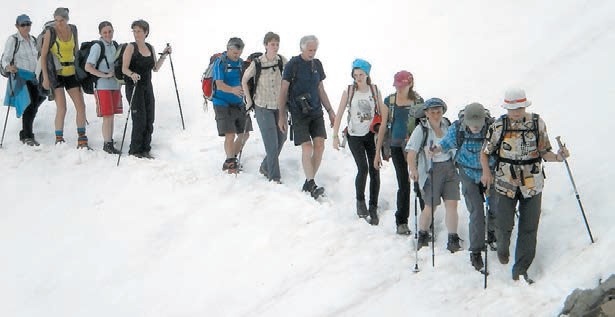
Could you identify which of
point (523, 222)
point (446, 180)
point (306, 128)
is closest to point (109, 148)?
point (306, 128)

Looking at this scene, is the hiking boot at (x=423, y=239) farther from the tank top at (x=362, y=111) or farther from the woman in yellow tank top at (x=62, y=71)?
the woman in yellow tank top at (x=62, y=71)

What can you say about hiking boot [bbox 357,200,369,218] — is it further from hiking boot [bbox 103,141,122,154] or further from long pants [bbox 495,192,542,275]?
hiking boot [bbox 103,141,122,154]

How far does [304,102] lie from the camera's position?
32.5 feet

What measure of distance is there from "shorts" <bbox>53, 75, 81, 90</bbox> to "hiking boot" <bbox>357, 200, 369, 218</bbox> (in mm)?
5720

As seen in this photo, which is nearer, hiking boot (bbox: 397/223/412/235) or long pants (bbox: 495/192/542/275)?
long pants (bbox: 495/192/542/275)

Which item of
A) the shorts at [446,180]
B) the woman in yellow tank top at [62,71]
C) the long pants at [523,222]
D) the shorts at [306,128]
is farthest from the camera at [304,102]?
the woman in yellow tank top at [62,71]

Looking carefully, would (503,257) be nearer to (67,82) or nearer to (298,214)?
(298,214)

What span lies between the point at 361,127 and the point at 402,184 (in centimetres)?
102

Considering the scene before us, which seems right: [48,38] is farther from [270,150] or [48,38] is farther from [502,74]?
[502,74]

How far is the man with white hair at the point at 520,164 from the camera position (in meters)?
7.01

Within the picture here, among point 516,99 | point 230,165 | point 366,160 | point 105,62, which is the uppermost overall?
point 516,99

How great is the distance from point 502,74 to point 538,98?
1.65 meters

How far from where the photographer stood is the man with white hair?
7.01 meters

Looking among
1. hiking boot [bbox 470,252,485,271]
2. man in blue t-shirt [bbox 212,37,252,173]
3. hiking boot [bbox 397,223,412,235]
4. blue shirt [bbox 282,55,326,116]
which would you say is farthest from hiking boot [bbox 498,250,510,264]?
man in blue t-shirt [bbox 212,37,252,173]
